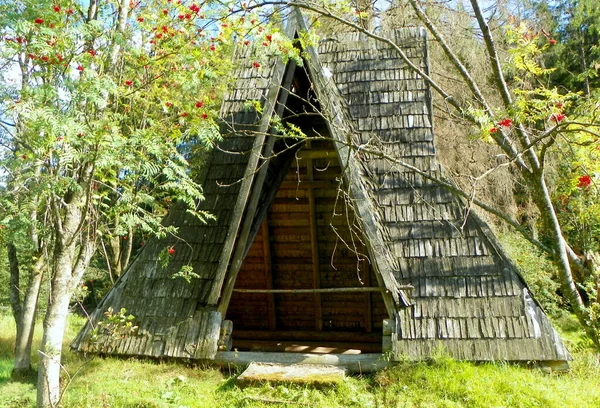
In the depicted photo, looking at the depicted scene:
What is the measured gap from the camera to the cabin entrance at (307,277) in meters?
9.05

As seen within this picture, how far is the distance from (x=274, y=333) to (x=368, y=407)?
4631mm

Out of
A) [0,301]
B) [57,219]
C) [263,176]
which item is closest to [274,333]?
[263,176]

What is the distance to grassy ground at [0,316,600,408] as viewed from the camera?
511cm

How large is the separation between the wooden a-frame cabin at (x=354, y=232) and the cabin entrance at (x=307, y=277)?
1.7 inches

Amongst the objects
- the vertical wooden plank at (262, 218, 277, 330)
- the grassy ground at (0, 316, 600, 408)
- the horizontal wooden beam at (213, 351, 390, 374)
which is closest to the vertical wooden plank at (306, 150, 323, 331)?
the vertical wooden plank at (262, 218, 277, 330)

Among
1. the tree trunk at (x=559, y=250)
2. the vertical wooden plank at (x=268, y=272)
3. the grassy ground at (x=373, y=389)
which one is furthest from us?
the vertical wooden plank at (x=268, y=272)

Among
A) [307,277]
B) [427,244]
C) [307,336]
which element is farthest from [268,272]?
[427,244]

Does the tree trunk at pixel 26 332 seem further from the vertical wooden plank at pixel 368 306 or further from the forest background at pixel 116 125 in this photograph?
the vertical wooden plank at pixel 368 306

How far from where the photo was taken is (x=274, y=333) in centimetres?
962

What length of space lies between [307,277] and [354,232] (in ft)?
11.3

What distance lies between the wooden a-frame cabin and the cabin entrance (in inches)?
1.7

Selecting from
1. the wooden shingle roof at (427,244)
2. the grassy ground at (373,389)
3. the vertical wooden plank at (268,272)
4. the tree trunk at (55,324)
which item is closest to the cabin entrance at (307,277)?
the vertical wooden plank at (268,272)

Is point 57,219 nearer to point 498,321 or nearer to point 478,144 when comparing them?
point 498,321

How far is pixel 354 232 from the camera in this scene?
249 inches
